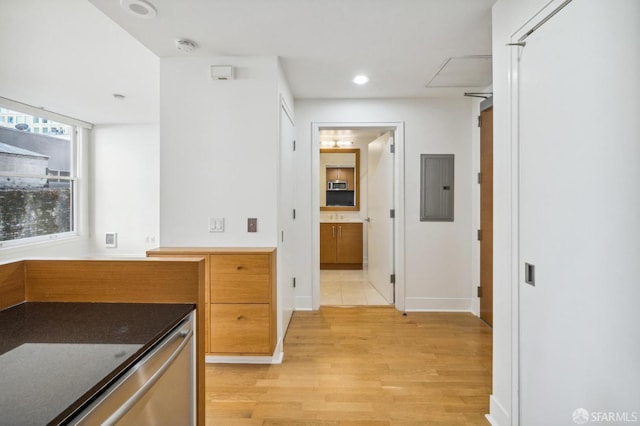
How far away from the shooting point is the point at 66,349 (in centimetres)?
86

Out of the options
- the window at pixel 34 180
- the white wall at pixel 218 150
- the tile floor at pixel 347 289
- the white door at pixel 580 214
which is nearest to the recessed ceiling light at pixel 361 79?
the white wall at pixel 218 150

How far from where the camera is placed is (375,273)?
4.38 meters

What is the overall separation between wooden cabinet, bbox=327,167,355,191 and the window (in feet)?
14.5

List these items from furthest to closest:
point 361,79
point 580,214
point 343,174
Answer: point 343,174 < point 361,79 < point 580,214

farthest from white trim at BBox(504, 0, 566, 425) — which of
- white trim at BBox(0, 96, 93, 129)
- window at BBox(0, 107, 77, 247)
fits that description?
window at BBox(0, 107, 77, 247)

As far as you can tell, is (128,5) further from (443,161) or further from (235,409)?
(443,161)

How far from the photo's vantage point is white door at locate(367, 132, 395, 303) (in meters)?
3.74

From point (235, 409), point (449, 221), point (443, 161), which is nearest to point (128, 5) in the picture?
point (235, 409)

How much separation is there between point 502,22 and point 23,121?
18.8ft

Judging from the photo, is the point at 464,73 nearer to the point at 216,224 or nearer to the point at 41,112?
the point at 216,224

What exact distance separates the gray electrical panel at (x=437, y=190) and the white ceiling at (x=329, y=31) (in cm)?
105

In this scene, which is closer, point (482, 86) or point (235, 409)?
point (235, 409)

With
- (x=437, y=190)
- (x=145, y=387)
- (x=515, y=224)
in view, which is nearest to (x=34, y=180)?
(x=145, y=387)

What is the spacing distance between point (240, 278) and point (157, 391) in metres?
1.37
